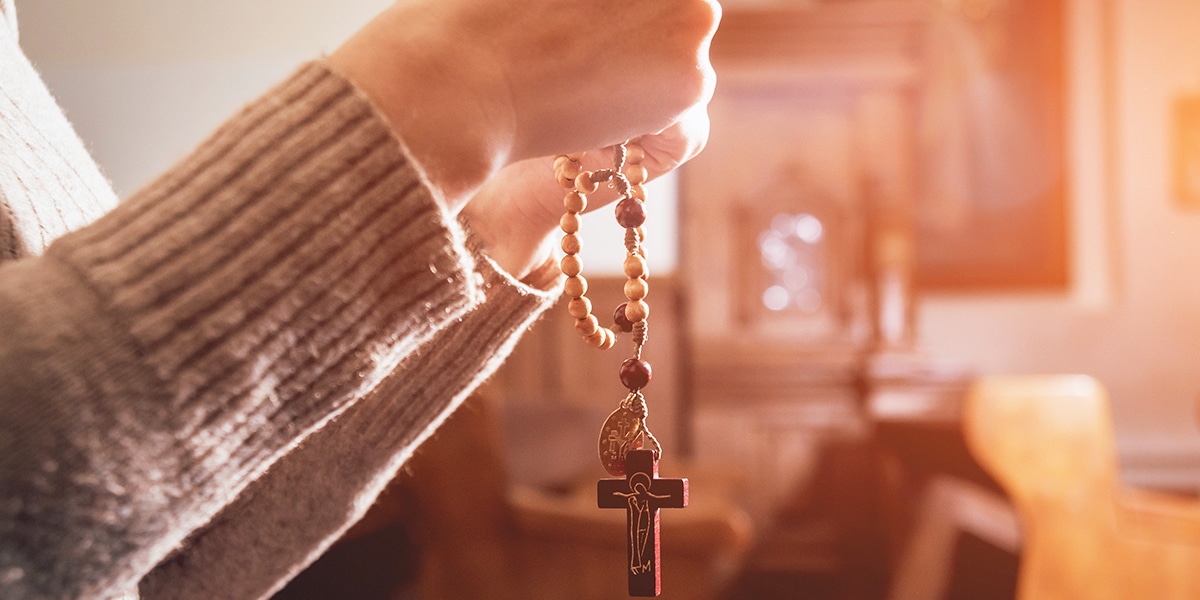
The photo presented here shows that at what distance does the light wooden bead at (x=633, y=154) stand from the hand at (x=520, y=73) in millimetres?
69

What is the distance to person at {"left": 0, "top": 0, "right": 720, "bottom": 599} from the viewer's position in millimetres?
263

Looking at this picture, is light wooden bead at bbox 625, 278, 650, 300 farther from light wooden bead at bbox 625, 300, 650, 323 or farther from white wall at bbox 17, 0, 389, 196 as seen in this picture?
white wall at bbox 17, 0, 389, 196

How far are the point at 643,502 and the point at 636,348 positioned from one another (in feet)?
0.29

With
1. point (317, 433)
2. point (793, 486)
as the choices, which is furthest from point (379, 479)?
point (793, 486)

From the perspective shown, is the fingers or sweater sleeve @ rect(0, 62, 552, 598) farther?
the fingers

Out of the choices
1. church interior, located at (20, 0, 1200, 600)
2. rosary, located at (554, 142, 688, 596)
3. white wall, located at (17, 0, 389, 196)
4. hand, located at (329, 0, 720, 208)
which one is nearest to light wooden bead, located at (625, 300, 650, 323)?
rosary, located at (554, 142, 688, 596)

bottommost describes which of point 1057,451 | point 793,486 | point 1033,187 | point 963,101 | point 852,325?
point 793,486

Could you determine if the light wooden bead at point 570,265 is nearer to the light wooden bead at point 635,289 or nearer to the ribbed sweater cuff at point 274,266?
the light wooden bead at point 635,289

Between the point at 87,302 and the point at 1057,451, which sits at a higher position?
the point at 87,302

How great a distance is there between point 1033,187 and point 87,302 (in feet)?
11.0

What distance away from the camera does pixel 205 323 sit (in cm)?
28

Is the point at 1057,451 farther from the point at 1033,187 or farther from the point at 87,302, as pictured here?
the point at 87,302

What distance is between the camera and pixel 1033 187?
309cm

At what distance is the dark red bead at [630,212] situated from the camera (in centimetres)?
45
